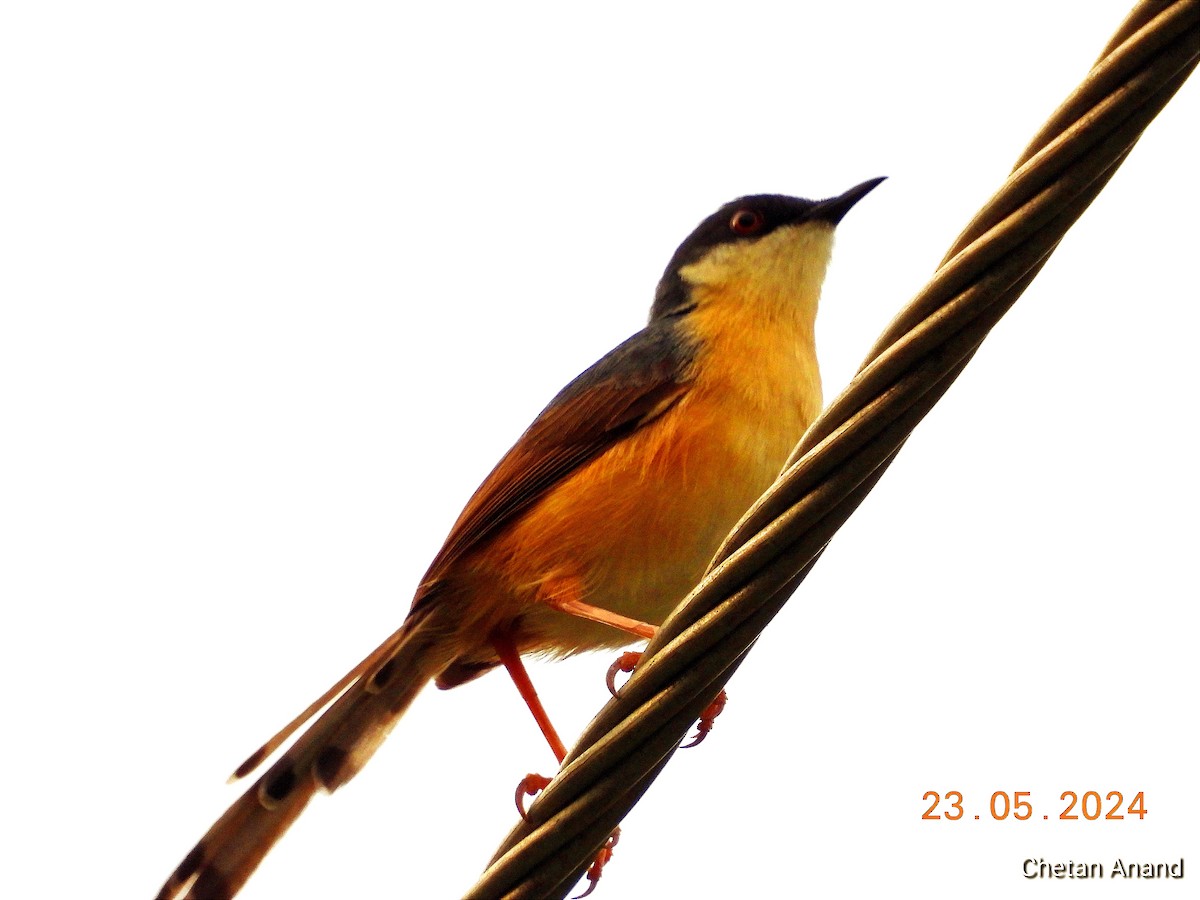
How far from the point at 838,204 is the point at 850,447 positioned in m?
3.82

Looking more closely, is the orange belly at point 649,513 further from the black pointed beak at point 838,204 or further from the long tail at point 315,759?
the black pointed beak at point 838,204

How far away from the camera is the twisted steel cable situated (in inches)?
86.9

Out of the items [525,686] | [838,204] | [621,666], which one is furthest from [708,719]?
[838,204]

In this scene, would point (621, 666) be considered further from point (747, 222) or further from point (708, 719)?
point (747, 222)

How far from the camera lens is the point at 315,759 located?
498 centimetres

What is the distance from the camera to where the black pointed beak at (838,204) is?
5.96m

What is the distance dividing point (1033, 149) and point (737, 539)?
0.88m

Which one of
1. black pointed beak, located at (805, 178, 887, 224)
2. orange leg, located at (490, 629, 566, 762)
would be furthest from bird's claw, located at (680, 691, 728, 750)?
black pointed beak, located at (805, 178, 887, 224)

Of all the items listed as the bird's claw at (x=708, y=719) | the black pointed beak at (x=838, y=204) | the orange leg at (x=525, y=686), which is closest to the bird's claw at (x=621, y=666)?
the bird's claw at (x=708, y=719)

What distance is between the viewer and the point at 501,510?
Answer: 5273mm

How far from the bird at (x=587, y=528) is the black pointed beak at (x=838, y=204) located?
44 centimetres

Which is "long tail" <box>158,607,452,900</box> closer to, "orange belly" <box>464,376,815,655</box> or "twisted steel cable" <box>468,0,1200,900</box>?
"orange belly" <box>464,376,815,655</box>

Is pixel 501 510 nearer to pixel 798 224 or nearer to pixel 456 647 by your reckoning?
pixel 456 647

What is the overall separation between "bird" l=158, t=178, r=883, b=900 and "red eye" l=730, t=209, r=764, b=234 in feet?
1.61
